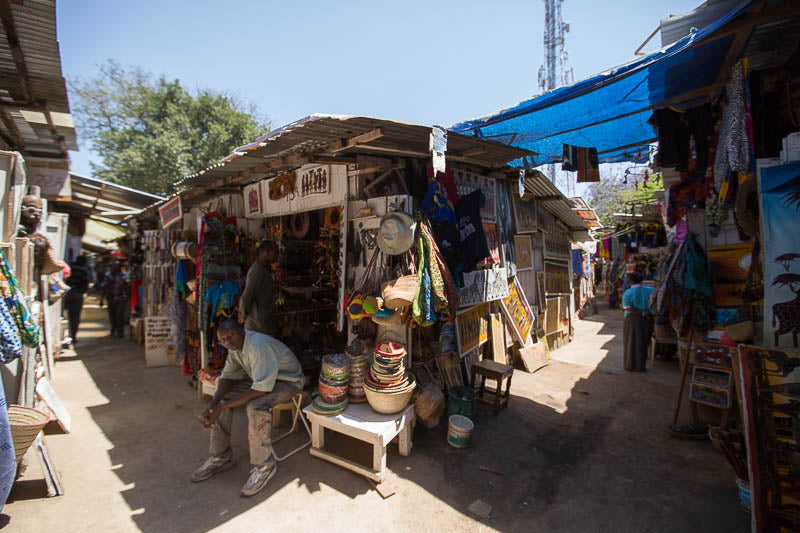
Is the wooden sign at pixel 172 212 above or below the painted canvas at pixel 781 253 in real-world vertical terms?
above

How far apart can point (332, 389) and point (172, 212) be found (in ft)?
16.2

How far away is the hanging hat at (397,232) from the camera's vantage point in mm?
3863

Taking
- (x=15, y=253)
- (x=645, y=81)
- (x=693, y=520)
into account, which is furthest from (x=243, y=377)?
(x=645, y=81)

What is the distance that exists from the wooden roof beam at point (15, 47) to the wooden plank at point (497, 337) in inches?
268

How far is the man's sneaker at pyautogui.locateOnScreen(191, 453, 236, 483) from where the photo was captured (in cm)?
343

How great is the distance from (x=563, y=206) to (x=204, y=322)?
25.8ft

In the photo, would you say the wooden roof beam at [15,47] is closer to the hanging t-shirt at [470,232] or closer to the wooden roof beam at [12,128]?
the wooden roof beam at [12,128]

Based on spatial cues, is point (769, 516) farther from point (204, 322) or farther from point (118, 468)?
point (204, 322)

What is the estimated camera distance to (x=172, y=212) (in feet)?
20.9

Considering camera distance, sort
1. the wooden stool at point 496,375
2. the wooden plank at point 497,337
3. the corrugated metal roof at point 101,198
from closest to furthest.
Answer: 1. the wooden stool at point 496,375
2. the wooden plank at point 497,337
3. the corrugated metal roof at point 101,198

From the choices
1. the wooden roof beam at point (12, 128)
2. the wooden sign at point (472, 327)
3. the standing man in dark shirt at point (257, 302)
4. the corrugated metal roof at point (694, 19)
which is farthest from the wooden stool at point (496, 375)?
the wooden roof beam at point (12, 128)

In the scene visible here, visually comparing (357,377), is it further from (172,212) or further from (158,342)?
(158,342)

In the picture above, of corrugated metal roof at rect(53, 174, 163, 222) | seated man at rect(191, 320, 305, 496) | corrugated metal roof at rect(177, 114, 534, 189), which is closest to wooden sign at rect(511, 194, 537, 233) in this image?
corrugated metal roof at rect(177, 114, 534, 189)

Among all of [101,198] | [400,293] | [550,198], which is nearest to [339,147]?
[400,293]
